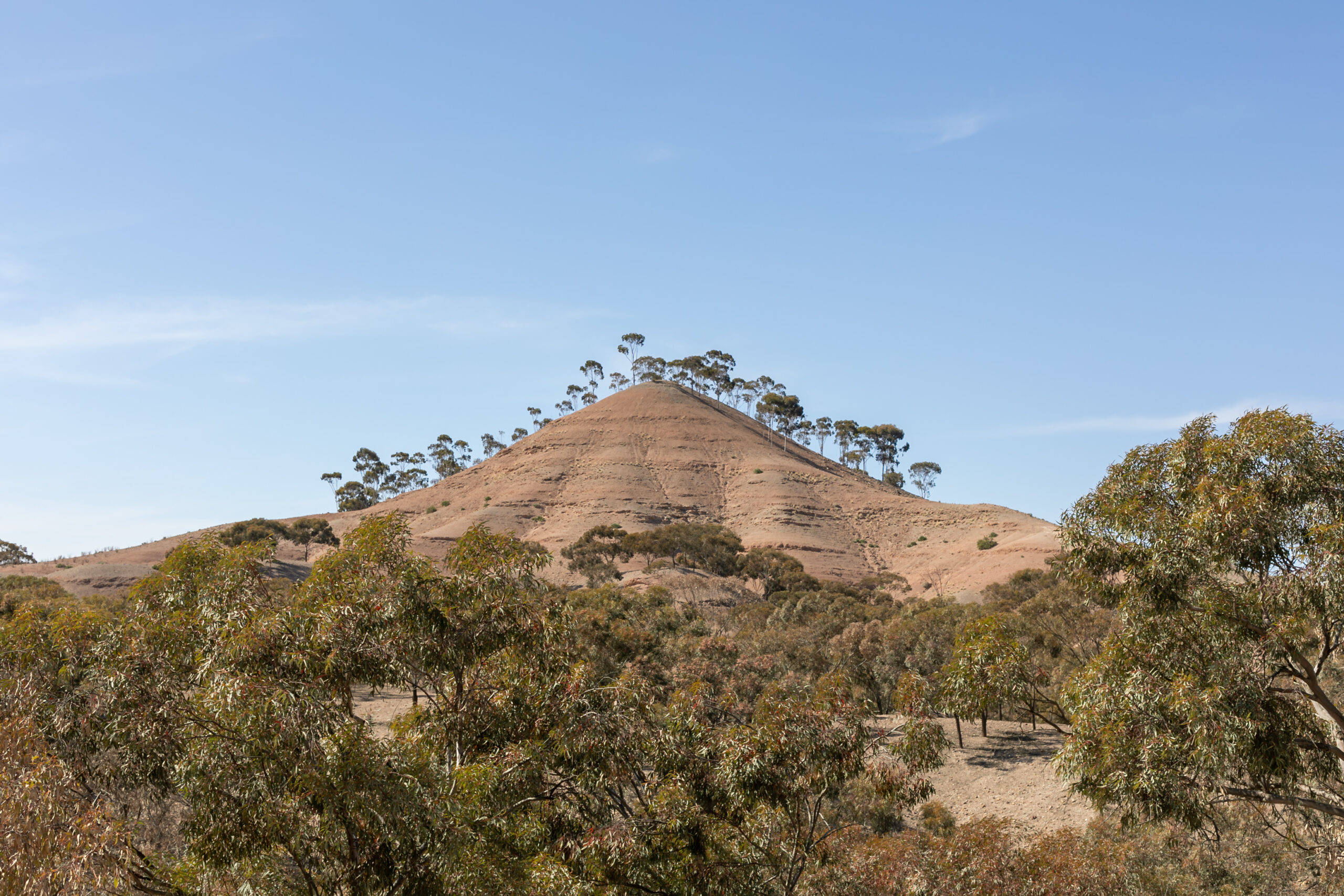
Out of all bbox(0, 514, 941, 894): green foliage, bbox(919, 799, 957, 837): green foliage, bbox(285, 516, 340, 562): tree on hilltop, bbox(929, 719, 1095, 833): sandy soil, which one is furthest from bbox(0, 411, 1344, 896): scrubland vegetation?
bbox(285, 516, 340, 562): tree on hilltop

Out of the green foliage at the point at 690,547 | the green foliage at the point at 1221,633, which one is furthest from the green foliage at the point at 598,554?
the green foliage at the point at 1221,633

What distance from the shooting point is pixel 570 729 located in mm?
12383

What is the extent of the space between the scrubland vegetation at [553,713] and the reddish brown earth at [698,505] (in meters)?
73.5

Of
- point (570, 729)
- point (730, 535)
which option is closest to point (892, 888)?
point (570, 729)

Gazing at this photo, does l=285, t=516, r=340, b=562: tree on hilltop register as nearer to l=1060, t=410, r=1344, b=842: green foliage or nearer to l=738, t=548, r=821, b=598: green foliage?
l=738, t=548, r=821, b=598: green foliage

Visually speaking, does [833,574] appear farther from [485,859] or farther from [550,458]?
[485,859]

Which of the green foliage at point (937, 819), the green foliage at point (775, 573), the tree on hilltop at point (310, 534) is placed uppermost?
the tree on hilltop at point (310, 534)

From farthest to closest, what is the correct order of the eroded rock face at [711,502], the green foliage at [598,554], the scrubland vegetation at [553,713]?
the eroded rock face at [711,502] → the green foliage at [598,554] → the scrubland vegetation at [553,713]

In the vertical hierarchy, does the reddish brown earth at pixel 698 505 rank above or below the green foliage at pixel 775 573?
above

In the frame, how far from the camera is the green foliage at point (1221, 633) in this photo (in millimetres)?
12570


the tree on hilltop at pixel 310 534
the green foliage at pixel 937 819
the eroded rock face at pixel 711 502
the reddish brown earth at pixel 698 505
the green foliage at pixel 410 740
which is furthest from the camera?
the eroded rock face at pixel 711 502

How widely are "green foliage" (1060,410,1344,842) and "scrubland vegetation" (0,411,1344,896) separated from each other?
4cm

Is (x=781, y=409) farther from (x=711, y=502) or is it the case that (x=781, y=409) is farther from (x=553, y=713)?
(x=553, y=713)

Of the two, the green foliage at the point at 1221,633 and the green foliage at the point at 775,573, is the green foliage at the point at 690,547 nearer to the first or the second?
the green foliage at the point at 775,573
